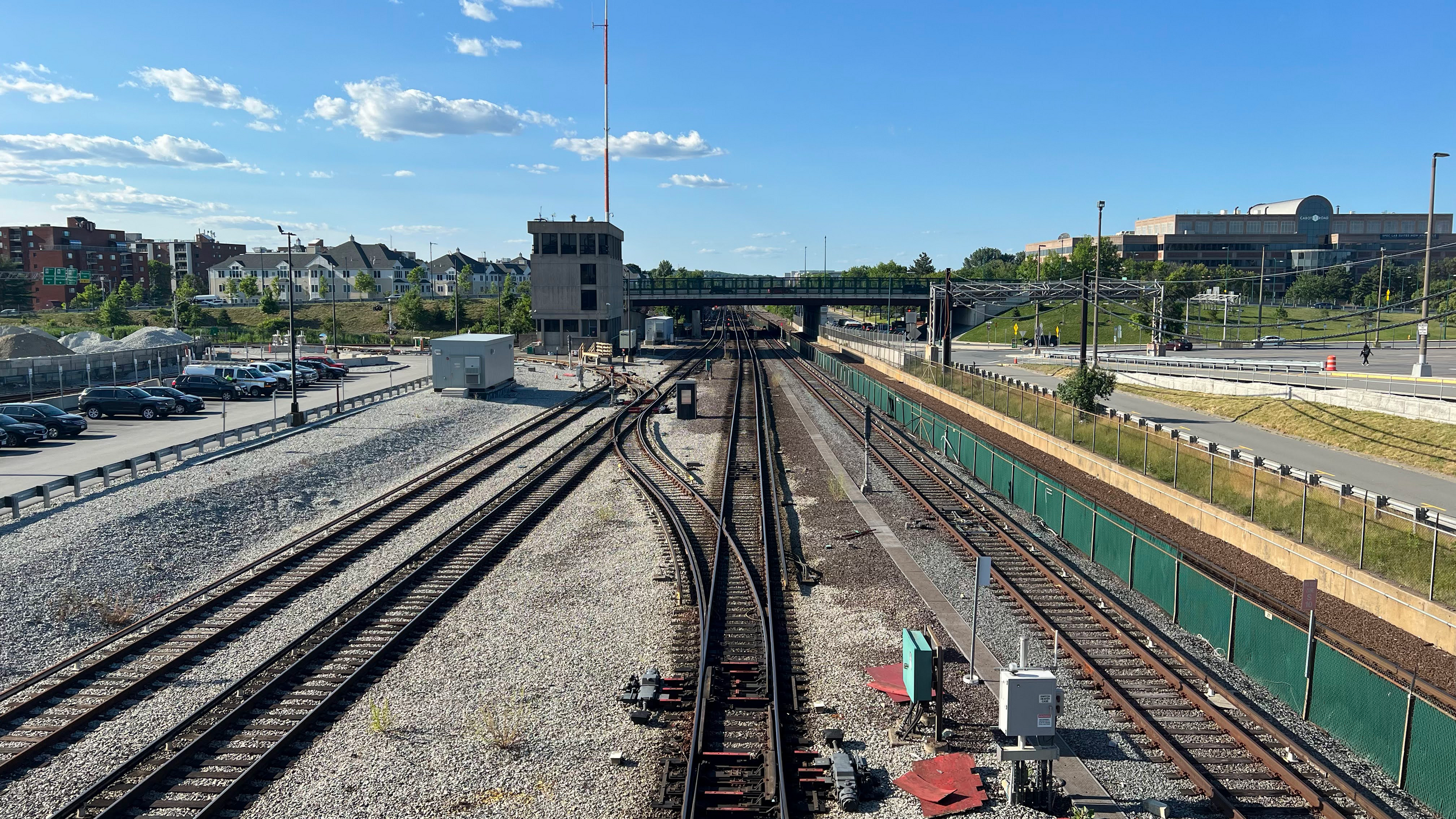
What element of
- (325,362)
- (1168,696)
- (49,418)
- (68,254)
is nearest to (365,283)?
(68,254)

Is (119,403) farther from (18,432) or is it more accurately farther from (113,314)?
(113,314)

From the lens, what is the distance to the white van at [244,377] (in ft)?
166

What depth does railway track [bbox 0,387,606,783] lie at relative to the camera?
12406mm

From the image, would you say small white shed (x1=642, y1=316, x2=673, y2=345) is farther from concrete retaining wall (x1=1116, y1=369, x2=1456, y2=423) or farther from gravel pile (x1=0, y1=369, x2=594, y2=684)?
gravel pile (x1=0, y1=369, x2=594, y2=684)

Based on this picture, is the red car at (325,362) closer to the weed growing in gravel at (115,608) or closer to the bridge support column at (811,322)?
the weed growing in gravel at (115,608)

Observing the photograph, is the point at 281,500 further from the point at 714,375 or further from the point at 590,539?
the point at 714,375

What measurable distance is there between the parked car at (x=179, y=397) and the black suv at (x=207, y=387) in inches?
163

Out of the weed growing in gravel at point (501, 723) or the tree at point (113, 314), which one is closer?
the weed growing in gravel at point (501, 723)

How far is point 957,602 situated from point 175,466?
2444cm

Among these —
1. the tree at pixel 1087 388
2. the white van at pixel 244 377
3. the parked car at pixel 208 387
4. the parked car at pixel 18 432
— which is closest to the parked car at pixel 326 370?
the white van at pixel 244 377

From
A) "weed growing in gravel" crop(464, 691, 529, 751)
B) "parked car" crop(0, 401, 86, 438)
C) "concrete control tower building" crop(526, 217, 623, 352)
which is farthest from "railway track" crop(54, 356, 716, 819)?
"concrete control tower building" crop(526, 217, 623, 352)

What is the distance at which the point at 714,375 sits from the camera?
222 feet

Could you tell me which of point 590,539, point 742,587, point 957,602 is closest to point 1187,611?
point 957,602

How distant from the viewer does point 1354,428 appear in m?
30.9
